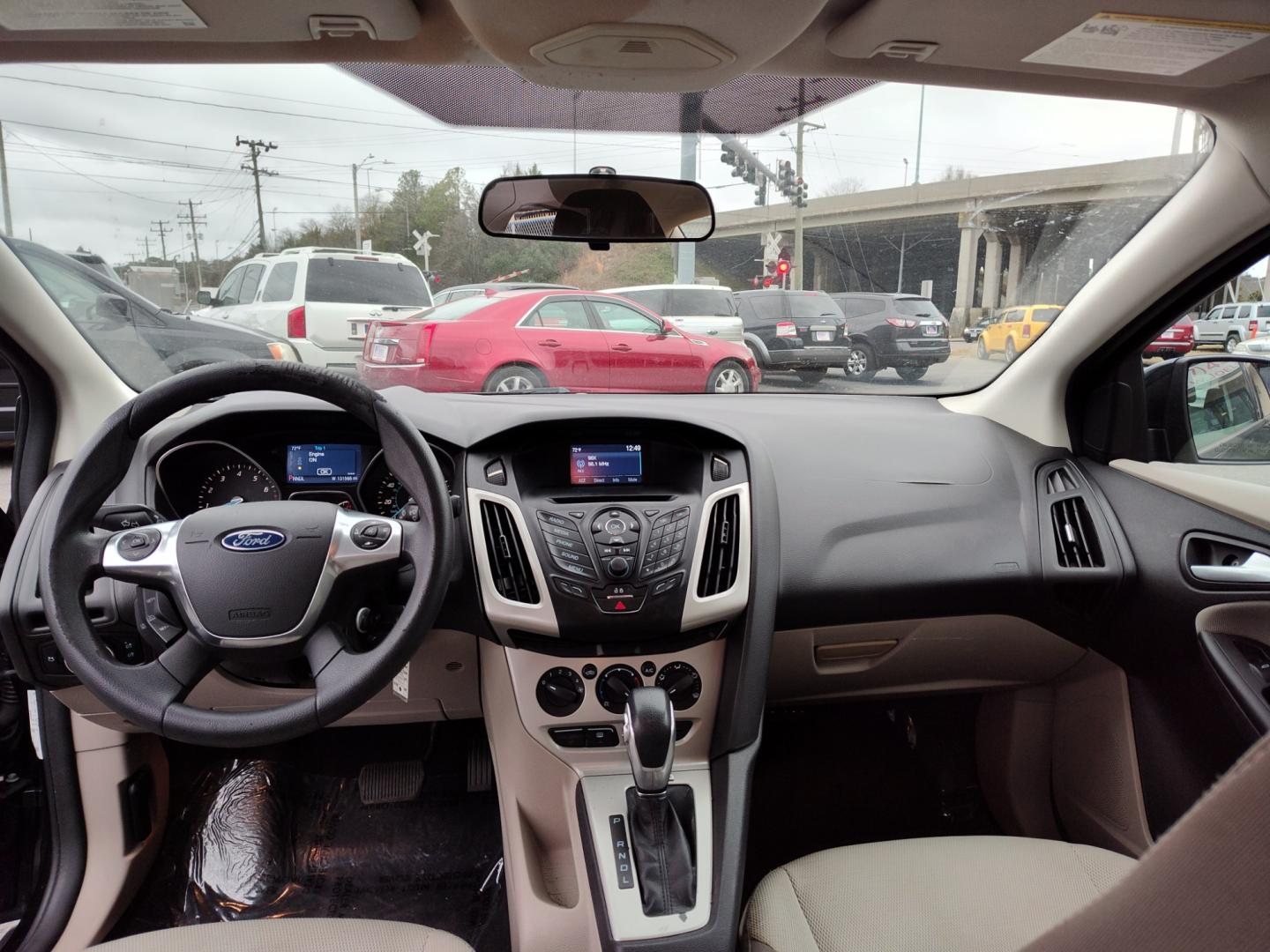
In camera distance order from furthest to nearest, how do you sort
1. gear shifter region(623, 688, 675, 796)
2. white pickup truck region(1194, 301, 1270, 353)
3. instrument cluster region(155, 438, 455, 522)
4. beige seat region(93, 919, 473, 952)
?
white pickup truck region(1194, 301, 1270, 353), instrument cluster region(155, 438, 455, 522), gear shifter region(623, 688, 675, 796), beige seat region(93, 919, 473, 952)

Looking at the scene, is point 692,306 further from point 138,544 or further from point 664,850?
point 138,544

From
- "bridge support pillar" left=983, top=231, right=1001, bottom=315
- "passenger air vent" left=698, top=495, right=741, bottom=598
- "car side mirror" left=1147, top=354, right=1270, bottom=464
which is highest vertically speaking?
"bridge support pillar" left=983, top=231, right=1001, bottom=315

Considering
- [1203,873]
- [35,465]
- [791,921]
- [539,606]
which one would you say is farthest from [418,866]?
[1203,873]

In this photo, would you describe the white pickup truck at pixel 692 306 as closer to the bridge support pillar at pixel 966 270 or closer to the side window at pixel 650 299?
the side window at pixel 650 299

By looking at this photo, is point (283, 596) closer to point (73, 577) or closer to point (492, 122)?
point (73, 577)

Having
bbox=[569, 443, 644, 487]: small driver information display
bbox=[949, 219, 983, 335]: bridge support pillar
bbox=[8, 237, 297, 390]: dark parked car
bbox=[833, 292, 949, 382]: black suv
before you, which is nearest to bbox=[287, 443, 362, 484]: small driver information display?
bbox=[8, 237, 297, 390]: dark parked car

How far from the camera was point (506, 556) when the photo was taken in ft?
6.21

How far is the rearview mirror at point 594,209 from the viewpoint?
82.0 inches

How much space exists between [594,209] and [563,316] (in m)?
0.42

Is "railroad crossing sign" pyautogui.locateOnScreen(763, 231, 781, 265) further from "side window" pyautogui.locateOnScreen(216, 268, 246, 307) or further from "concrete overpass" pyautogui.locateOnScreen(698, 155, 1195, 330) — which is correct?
"side window" pyautogui.locateOnScreen(216, 268, 246, 307)

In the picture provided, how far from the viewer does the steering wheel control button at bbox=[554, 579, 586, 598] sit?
6.09 ft

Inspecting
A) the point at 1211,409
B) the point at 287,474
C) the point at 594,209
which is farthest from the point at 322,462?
the point at 1211,409

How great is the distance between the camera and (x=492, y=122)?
2.16 m

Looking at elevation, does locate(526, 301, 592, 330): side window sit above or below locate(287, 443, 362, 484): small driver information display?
above
